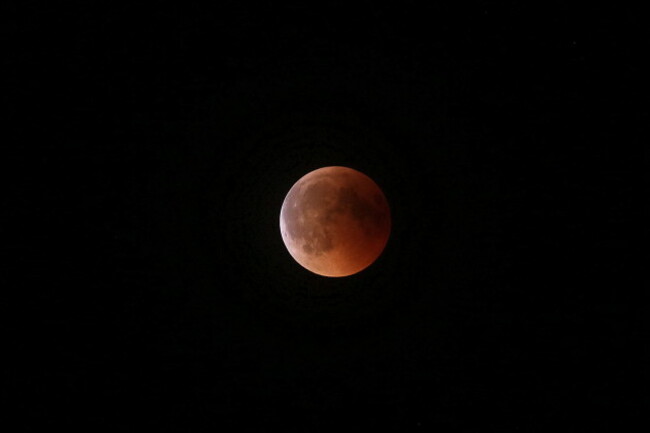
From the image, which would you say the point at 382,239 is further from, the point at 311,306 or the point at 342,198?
the point at 311,306

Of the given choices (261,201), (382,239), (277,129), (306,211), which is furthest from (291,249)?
(277,129)

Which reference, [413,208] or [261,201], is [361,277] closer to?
[413,208]

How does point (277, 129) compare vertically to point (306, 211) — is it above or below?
above

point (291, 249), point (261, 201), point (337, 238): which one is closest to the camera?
point (337, 238)

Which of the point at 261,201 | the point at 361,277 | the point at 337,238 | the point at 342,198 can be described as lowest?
the point at 337,238

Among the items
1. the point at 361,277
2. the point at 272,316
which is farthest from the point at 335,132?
the point at 272,316

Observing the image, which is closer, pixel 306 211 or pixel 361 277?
pixel 306 211

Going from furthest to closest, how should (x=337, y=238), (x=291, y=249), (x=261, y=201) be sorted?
(x=261, y=201) < (x=291, y=249) < (x=337, y=238)
